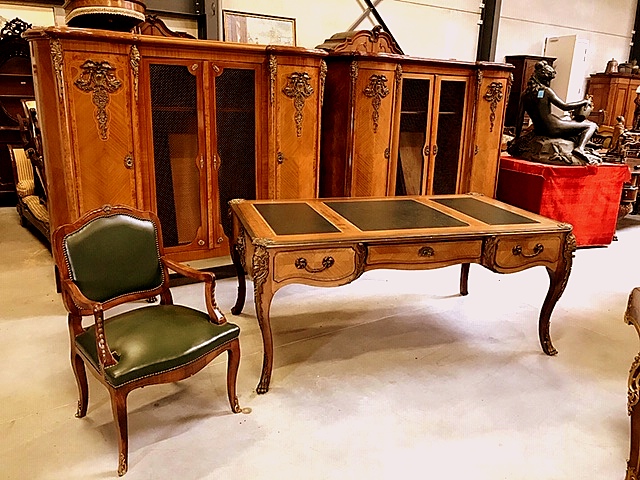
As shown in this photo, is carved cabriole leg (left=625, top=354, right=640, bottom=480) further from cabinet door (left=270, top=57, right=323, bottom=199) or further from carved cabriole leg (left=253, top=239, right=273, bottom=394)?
cabinet door (left=270, top=57, right=323, bottom=199)

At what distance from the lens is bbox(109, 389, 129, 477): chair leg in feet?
6.15

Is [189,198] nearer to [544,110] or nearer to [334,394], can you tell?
[334,394]

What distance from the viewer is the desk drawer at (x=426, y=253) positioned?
8.16 ft

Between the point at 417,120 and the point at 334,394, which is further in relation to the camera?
the point at 417,120

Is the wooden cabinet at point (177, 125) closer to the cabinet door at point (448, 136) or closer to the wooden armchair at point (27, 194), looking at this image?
the cabinet door at point (448, 136)

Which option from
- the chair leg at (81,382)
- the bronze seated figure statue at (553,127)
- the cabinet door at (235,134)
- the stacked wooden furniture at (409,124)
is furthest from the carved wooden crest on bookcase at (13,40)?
the bronze seated figure statue at (553,127)

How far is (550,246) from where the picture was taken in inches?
108

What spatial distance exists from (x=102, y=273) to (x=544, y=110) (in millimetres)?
4235

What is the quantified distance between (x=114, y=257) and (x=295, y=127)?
2015 millimetres

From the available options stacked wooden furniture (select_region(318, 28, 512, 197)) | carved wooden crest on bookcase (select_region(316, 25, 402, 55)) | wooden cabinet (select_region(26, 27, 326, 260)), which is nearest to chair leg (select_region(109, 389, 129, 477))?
wooden cabinet (select_region(26, 27, 326, 260))

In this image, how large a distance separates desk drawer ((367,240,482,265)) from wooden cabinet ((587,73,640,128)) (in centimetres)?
833

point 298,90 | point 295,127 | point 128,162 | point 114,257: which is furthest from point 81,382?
point 298,90

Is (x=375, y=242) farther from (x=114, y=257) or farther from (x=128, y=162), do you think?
(x=128, y=162)

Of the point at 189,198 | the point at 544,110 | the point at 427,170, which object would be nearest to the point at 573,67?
the point at 544,110
